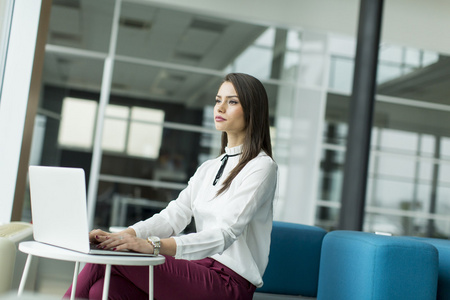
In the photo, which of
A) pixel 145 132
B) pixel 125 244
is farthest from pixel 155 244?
pixel 145 132

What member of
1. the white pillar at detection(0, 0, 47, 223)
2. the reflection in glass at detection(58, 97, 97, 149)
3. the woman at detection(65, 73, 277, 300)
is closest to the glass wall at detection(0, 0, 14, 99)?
the white pillar at detection(0, 0, 47, 223)

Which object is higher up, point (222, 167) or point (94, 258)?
point (222, 167)

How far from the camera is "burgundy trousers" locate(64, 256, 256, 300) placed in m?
2.05

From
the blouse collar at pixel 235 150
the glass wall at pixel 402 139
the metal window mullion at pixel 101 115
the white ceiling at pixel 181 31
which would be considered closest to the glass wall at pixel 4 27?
the blouse collar at pixel 235 150

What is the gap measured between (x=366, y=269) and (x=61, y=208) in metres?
1.10

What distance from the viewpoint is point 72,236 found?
1809 mm

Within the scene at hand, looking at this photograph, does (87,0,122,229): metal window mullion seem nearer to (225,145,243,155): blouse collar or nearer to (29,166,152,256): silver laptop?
(225,145,243,155): blouse collar

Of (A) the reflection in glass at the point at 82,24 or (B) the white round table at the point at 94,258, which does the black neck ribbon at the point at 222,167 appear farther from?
(A) the reflection in glass at the point at 82,24

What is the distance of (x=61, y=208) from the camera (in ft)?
6.00

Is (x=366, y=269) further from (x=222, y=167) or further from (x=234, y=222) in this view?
(x=222, y=167)

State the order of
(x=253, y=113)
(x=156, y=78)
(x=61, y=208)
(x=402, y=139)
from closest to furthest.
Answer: (x=61, y=208), (x=253, y=113), (x=156, y=78), (x=402, y=139)

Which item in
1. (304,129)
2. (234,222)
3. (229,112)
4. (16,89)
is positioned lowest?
(234,222)

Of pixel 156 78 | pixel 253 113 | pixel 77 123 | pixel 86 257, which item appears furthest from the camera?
pixel 77 123

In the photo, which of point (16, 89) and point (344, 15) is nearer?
point (16, 89)
